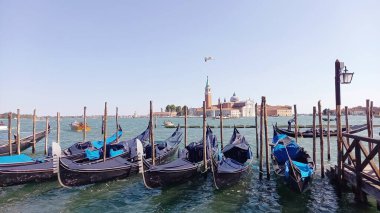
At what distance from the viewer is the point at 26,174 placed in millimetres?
8211

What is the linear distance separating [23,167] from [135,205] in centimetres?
382

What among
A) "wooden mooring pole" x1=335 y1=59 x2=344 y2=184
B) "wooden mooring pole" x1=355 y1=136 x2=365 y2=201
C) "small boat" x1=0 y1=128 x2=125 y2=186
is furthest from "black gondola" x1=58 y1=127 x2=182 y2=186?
"wooden mooring pole" x1=355 y1=136 x2=365 y2=201

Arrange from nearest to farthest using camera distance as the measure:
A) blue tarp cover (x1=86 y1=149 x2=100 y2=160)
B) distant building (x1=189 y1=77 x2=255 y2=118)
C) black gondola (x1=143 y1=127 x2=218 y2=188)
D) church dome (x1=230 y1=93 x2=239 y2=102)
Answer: black gondola (x1=143 y1=127 x2=218 y2=188) → blue tarp cover (x1=86 y1=149 x2=100 y2=160) → distant building (x1=189 y1=77 x2=255 y2=118) → church dome (x1=230 y1=93 x2=239 y2=102)

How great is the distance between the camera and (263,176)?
31.3 ft

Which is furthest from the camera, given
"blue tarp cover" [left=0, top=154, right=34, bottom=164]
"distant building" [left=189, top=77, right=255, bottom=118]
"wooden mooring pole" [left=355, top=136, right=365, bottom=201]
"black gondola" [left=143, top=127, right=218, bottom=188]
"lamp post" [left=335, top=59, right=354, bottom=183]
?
"distant building" [left=189, top=77, right=255, bottom=118]

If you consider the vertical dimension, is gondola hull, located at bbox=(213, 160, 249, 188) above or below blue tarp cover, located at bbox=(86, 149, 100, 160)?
below

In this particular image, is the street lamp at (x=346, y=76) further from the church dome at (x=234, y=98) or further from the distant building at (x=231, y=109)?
the church dome at (x=234, y=98)

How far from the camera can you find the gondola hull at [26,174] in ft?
25.9

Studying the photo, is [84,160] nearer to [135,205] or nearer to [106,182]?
[106,182]

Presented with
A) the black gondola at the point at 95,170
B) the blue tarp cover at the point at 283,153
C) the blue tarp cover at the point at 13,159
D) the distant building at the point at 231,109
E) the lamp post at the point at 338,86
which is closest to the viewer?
the lamp post at the point at 338,86

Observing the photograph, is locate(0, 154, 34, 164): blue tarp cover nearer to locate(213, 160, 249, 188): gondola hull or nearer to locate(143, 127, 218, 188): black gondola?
locate(143, 127, 218, 188): black gondola

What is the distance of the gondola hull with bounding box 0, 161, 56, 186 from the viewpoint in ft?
25.9

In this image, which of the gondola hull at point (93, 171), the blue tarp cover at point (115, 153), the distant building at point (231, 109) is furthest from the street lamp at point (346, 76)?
the distant building at point (231, 109)

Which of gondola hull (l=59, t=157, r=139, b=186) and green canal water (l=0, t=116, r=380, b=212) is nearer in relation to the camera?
green canal water (l=0, t=116, r=380, b=212)
